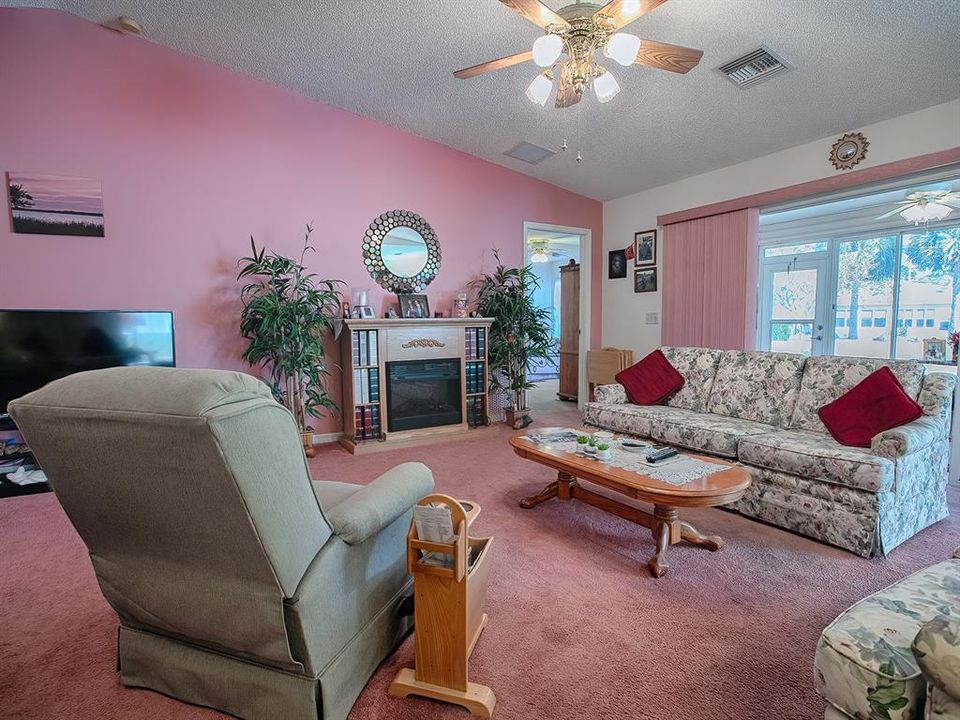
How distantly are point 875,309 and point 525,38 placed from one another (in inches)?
220

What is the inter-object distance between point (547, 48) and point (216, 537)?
2.27 metres

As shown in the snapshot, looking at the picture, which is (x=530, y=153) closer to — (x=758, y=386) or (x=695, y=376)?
(x=695, y=376)

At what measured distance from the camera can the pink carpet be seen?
1.38 m

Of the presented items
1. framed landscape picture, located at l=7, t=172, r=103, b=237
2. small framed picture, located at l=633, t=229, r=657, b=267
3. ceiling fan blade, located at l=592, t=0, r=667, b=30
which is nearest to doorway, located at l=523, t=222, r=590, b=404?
small framed picture, located at l=633, t=229, r=657, b=267

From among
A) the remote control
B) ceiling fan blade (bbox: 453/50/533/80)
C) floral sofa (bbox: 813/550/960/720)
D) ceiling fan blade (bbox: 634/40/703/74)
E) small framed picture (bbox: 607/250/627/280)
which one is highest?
ceiling fan blade (bbox: 453/50/533/80)

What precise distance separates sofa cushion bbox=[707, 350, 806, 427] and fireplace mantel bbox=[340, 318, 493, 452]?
6.90 ft

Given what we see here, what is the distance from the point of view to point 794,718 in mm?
1312

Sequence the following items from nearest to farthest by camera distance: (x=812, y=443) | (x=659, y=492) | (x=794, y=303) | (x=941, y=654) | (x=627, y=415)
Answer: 1. (x=941, y=654)
2. (x=659, y=492)
3. (x=812, y=443)
4. (x=627, y=415)
5. (x=794, y=303)

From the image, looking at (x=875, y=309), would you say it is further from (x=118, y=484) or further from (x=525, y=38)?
(x=118, y=484)

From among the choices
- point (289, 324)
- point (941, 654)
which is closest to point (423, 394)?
point (289, 324)

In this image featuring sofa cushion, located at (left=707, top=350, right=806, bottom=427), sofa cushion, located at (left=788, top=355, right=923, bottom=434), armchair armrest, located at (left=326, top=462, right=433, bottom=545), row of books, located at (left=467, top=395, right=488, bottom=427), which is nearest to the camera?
armchair armrest, located at (left=326, top=462, right=433, bottom=545)

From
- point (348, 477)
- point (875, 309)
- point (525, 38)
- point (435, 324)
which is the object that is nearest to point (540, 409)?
point (435, 324)

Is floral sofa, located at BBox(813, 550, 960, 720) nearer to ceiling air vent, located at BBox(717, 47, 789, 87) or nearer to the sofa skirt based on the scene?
the sofa skirt

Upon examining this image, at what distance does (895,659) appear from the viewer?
979 mm
